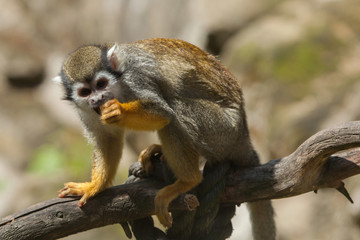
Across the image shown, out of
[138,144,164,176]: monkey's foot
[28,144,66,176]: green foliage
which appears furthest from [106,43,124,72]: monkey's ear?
[28,144,66,176]: green foliage

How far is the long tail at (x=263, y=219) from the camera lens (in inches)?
153

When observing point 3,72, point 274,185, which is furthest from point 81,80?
point 3,72

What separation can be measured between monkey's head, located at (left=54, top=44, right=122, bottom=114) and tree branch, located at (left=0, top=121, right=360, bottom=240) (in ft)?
2.29

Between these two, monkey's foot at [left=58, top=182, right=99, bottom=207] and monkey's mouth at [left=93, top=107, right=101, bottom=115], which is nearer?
monkey's foot at [left=58, top=182, right=99, bottom=207]

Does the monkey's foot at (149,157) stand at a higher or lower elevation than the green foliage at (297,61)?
lower

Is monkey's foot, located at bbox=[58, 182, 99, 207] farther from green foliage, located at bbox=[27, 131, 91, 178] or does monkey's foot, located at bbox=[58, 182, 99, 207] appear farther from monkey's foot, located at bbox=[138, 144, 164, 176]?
green foliage, located at bbox=[27, 131, 91, 178]

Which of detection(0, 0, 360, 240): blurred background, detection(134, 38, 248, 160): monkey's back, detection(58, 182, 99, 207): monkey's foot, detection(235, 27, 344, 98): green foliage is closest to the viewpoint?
detection(58, 182, 99, 207): monkey's foot

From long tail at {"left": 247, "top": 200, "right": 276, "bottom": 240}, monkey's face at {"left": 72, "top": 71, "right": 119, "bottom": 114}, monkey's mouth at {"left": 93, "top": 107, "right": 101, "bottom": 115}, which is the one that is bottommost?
long tail at {"left": 247, "top": 200, "right": 276, "bottom": 240}

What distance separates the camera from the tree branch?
3141mm

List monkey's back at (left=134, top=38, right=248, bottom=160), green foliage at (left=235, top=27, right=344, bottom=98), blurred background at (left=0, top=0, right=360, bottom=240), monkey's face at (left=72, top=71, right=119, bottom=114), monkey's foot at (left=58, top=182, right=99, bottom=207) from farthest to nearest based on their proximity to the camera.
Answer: green foliage at (left=235, top=27, right=344, bottom=98) < blurred background at (left=0, top=0, right=360, bottom=240) < monkey's back at (left=134, top=38, right=248, bottom=160) < monkey's face at (left=72, top=71, right=119, bottom=114) < monkey's foot at (left=58, top=182, right=99, bottom=207)

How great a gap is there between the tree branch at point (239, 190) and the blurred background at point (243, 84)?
1.48m

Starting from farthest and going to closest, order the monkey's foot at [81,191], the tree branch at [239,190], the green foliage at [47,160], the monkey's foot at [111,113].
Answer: the green foliage at [47,160], the monkey's foot at [81,191], the monkey's foot at [111,113], the tree branch at [239,190]

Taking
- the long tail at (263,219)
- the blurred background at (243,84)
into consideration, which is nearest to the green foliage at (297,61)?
the blurred background at (243,84)

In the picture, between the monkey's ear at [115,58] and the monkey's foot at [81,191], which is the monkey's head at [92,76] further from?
the monkey's foot at [81,191]
